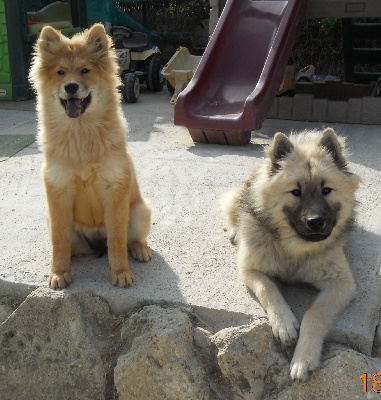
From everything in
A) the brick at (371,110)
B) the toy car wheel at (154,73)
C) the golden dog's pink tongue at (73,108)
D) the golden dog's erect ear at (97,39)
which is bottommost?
the toy car wheel at (154,73)

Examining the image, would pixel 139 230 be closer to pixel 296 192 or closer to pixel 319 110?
pixel 296 192

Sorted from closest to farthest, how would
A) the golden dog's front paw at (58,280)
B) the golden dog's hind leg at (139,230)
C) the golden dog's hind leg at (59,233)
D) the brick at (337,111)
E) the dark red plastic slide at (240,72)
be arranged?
the golden dog's hind leg at (59,233)
the golden dog's front paw at (58,280)
the golden dog's hind leg at (139,230)
the dark red plastic slide at (240,72)
the brick at (337,111)

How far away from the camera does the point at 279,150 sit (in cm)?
313

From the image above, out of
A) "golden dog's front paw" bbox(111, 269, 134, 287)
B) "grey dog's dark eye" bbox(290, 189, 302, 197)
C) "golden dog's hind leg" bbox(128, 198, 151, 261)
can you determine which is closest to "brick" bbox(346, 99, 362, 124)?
"golden dog's hind leg" bbox(128, 198, 151, 261)

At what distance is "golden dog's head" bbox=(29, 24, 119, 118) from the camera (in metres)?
3.05

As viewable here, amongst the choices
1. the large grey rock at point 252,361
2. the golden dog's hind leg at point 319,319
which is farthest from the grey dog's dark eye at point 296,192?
the large grey rock at point 252,361

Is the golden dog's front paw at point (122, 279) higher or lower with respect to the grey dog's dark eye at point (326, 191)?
lower

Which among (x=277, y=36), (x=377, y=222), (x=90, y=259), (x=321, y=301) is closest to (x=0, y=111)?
(x=277, y=36)

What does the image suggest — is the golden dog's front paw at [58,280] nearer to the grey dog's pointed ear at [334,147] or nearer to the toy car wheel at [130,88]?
the grey dog's pointed ear at [334,147]

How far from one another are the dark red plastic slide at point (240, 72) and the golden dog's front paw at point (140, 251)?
2742 mm

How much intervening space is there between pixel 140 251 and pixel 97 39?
4.35ft

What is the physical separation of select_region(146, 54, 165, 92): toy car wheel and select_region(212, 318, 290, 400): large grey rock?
7.45 m

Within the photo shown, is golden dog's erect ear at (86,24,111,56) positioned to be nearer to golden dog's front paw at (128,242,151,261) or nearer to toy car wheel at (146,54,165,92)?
golden dog's front paw at (128,242,151,261)

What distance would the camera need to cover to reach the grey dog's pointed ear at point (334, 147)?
10.2ft
